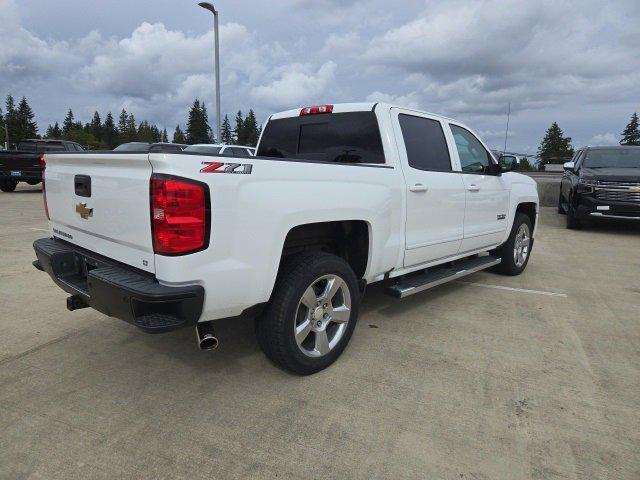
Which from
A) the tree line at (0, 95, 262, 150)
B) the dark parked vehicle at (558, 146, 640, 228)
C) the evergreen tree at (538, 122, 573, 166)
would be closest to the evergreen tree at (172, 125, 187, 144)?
the tree line at (0, 95, 262, 150)

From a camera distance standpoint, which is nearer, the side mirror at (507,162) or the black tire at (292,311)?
the black tire at (292,311)

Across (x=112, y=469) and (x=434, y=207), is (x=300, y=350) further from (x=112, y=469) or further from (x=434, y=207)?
(x=434, y=207)

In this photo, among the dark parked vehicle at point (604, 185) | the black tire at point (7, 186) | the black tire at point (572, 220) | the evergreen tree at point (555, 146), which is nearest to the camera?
the dark parked vehicle at point (604, 185)

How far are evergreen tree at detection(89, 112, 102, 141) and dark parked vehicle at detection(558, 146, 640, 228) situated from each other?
395 feet

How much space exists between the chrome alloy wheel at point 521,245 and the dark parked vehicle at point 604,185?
13.7ft

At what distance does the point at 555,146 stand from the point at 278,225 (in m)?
89.7

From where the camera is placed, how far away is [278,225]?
103 inches

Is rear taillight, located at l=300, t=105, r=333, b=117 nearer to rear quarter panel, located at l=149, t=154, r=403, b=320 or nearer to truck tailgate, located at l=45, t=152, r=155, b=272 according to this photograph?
rear quarter panel, located at l=149, t=154, r=403, b=320

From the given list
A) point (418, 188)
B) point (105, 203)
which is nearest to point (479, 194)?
point (418, 188)

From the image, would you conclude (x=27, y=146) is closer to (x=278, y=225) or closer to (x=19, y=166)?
(x=19, y=166)

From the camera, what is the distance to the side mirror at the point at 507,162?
5012mm

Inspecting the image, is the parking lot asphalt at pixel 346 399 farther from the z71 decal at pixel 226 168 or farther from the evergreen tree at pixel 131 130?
the evergreen tree at pixel 131 130

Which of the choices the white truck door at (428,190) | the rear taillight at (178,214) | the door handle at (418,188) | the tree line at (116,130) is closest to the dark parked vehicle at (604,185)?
the white truck door at (428,190)

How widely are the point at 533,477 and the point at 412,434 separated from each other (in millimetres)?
590
